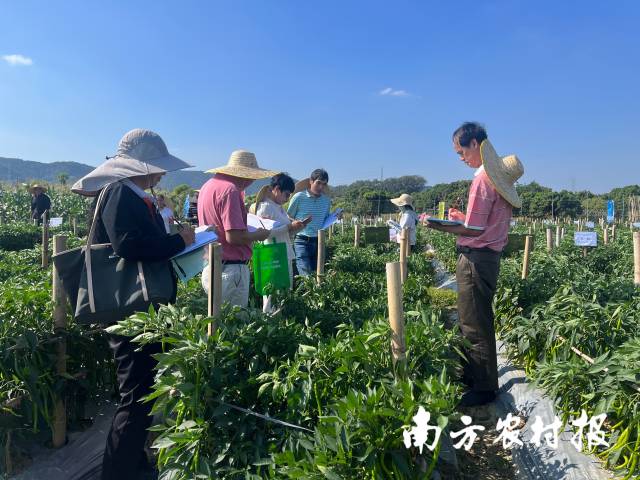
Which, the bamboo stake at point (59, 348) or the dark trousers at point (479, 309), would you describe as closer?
the bamboo stake at point (59, 348)

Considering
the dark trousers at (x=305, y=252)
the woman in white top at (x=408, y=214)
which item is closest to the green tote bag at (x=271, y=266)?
the dark trousers at (x=305, y=252)

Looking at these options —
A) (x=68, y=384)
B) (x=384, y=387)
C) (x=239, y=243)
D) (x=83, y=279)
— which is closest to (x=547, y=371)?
(x=384, y=387)

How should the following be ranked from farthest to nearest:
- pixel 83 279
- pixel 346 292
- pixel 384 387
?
pixel 346 292 < pixel 83 279 < pixel 384 387

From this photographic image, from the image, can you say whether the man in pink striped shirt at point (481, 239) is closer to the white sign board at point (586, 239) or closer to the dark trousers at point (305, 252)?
the dark trousers at point (305, 252)

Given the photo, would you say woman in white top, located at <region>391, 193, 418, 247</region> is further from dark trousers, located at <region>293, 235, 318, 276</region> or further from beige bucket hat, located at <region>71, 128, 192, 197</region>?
beige bucket hat, located at <region>71, 128, 192, 197</region>

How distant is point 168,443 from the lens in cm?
184

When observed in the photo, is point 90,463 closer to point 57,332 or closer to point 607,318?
point 57,332

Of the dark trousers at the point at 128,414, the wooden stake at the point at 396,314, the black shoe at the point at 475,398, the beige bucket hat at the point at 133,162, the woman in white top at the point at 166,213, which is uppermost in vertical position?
the beige bucket hat at the point at 133,162

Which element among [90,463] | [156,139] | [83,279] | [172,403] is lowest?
[90,463]

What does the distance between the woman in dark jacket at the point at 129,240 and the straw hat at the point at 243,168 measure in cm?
84

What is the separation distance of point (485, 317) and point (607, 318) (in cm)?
75

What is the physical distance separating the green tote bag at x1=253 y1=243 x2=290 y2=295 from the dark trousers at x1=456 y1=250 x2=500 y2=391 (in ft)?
4.13

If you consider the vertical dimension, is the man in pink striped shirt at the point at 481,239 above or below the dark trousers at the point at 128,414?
above

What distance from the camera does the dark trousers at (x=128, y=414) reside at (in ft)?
6.95
